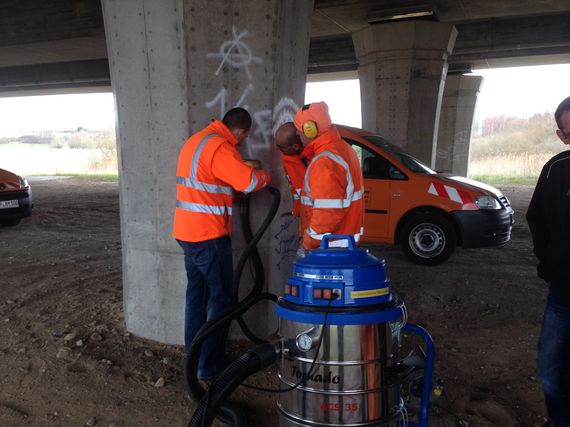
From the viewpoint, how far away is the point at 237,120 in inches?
144

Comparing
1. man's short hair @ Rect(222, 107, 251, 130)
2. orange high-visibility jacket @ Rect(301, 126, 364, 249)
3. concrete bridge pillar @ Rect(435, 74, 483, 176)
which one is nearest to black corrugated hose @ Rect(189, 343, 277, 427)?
orange high-visibility jacket @ Rect(301, 126, 364, 249)

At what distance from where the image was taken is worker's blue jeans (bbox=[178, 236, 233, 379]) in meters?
3.62

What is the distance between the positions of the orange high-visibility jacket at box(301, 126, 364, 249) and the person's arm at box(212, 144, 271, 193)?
1.20 ft

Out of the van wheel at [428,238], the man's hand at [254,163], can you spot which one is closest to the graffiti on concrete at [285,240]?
the man's hand at [254,163]

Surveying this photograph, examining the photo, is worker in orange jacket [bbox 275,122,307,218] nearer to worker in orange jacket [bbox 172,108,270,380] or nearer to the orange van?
worker in orange jacket [bbox 172,108,270,380]

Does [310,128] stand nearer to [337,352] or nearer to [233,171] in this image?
[233,171]

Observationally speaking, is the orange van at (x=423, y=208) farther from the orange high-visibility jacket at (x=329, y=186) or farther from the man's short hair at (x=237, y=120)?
the man's short hair at (x=237, y=120)

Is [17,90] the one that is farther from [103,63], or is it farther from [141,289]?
[141,289]

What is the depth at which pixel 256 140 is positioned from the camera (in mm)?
4168

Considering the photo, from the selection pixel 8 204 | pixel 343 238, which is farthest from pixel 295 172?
pixel 8 204

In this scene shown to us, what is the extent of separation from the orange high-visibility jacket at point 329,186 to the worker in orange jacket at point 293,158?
0.38m

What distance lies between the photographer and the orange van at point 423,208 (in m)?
7.29

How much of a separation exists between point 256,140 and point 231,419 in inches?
84.1

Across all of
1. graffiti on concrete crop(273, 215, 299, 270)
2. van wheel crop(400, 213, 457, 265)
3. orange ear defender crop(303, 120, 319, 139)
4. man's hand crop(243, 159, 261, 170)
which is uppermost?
orange ear defender crop(303, 120, 319, 139)
